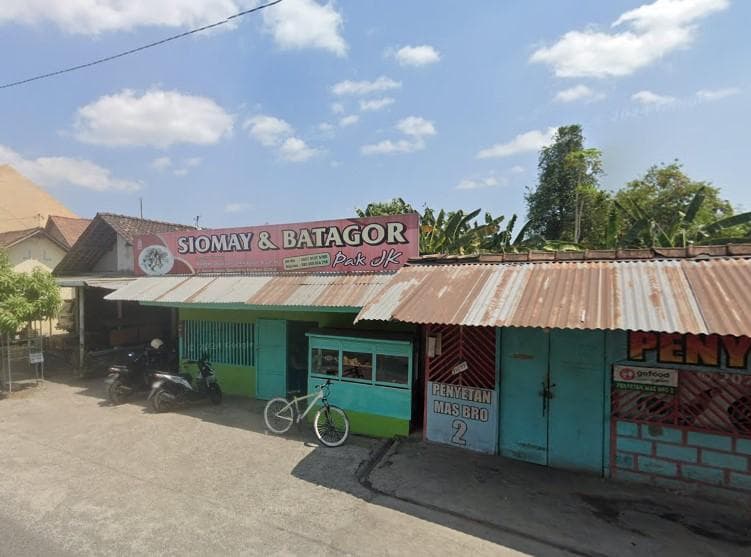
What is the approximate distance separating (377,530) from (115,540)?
290cm

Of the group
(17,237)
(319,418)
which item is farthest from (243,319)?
(17,237)

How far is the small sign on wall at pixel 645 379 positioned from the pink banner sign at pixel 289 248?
13.4 feet

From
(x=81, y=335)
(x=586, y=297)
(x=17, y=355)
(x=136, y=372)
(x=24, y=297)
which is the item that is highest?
(x=586, y=297)

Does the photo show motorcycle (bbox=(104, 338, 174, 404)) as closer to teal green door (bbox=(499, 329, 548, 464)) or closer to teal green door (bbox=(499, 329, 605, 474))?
teal green door (bbox=(499, 329, 548, 464))

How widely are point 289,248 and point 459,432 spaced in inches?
223

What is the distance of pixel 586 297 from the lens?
16.9 ft

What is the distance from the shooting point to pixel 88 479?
19.0ft

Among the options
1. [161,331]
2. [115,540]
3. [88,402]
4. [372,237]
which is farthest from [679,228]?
[161,331]

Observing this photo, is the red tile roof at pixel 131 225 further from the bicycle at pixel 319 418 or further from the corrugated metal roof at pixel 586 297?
the corrugated metal roof at pixel 586 297

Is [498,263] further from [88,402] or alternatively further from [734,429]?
[88,402]

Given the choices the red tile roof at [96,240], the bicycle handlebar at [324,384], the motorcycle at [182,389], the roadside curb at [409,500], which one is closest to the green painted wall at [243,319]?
the motorcycle at [182,389]

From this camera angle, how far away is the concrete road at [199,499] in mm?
4340

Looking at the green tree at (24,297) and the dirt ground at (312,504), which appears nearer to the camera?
the dirt ground at (312,504)

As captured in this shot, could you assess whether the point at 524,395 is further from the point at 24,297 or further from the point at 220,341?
the point at 24,297
